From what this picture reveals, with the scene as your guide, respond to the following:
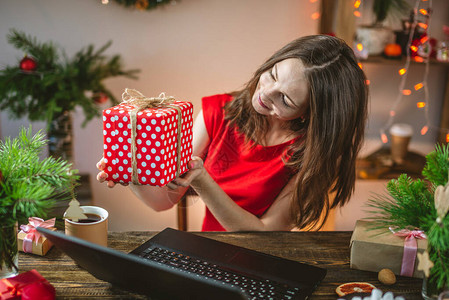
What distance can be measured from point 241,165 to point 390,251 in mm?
739

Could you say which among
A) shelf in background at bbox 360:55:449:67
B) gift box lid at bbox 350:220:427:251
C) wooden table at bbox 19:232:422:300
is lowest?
wooden table at bbox 19:232:422:300

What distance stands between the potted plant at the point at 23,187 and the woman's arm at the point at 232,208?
0.38 m

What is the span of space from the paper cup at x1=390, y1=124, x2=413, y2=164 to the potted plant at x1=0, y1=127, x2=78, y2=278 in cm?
227

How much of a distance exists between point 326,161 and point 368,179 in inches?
58.7

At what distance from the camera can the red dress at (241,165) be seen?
Result: 66.6 inches

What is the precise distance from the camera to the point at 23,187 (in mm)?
924

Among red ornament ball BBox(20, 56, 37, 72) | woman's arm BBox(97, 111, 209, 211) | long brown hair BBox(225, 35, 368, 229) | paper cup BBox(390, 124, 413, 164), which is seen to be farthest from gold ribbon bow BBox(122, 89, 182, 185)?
paper cup BBox(390, 124, 413, 164)

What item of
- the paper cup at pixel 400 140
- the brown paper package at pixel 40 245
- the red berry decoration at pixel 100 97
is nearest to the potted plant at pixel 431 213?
the brown paper package at pixel 40 245

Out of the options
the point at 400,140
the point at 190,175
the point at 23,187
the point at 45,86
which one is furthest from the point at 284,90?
the point at 400,140

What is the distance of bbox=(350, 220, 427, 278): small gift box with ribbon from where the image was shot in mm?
1095

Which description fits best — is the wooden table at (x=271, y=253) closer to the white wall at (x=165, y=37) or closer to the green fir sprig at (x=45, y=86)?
the green fir sprig at (x=45, y=86)

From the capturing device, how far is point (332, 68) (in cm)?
136

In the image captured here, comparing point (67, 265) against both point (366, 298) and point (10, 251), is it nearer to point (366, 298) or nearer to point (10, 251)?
point (10, 251)

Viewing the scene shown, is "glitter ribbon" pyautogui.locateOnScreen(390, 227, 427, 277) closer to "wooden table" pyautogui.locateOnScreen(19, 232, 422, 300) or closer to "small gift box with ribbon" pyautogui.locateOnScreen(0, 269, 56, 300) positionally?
"wooden table" pyautogui.locateOnScreen(19, 232, 422, 300)
